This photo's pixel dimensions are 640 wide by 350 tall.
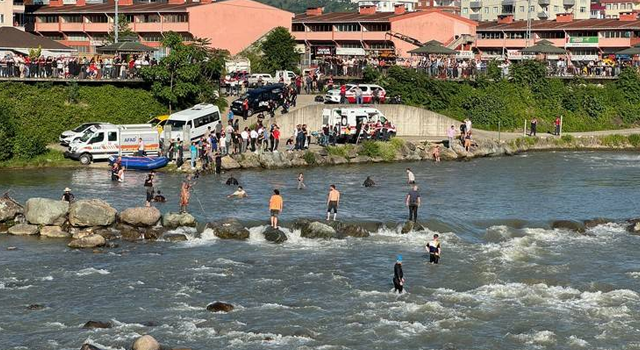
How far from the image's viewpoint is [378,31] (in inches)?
3760

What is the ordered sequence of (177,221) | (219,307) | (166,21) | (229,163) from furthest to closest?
(166,21), (229,163), (177,221), (219,307)

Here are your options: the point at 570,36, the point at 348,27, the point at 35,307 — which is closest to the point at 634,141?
the point at 570,36

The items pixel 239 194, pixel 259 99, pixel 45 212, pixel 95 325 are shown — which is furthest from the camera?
pixel 259 99

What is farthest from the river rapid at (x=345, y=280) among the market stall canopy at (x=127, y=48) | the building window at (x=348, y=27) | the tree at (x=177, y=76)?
the building window at (x=348, y=27)

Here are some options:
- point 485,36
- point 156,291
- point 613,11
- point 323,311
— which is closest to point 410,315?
point 323,311

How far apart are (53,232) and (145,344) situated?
570 inches

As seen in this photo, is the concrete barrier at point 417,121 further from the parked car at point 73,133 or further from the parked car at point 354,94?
the parked car at point 73,133

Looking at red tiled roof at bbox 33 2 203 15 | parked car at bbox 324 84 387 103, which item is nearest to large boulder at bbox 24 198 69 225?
parked car at bbox 324 84 387 103

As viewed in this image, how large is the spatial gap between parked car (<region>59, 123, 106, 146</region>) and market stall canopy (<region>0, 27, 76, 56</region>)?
9.01 meters

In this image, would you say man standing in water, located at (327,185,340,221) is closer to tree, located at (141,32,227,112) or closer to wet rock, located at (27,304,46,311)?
wet rock, located at (27,304,46,311)

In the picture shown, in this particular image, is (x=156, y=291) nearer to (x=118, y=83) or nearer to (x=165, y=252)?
(x=165, y=252)

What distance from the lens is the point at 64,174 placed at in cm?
5284

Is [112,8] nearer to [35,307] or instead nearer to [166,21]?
[166,21]

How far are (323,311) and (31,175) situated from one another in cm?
2534
